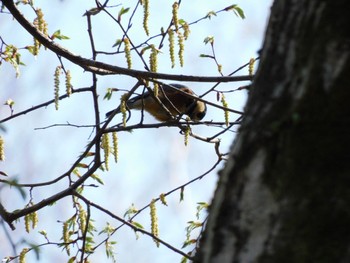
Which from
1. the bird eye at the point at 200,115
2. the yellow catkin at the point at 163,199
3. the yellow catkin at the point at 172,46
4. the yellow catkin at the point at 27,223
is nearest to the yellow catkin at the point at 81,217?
the yellow catkin at the point at 27,223

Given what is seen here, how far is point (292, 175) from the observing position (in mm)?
993

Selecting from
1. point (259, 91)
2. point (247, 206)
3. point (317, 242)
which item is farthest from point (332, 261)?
point (259, 91)

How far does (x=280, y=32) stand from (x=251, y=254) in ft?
1.06

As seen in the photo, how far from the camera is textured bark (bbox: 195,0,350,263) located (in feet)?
3.21

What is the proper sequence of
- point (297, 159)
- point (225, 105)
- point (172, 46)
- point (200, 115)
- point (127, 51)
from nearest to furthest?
point (297, 159) → point (127, 51) → point (172, 46) → point (225, 105) → point (200, 115)

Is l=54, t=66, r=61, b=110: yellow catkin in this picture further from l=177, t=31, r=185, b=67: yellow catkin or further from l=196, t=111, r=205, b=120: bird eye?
l=196, t=111, r=205, b=120: bird eye

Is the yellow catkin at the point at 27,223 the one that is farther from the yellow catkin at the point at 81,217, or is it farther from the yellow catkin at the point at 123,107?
the yellow catkin at the point at 123,107

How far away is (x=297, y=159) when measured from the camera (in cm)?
100

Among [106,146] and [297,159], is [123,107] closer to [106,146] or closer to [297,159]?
[106,146]

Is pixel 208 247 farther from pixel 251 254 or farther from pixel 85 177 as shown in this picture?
pixel 85 177

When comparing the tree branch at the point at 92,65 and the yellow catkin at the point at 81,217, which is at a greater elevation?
the tree branch at the point at 92,65

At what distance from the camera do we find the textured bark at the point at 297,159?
3.21ft

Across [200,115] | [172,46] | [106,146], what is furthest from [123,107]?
[200,115]

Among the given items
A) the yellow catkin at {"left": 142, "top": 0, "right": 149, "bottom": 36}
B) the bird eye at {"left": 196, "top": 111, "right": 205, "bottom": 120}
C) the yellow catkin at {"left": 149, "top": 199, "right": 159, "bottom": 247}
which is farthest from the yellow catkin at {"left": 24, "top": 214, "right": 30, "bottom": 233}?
the bird eye at {"left": 196, "top": 111, "right": 205, "bottom": 120}
